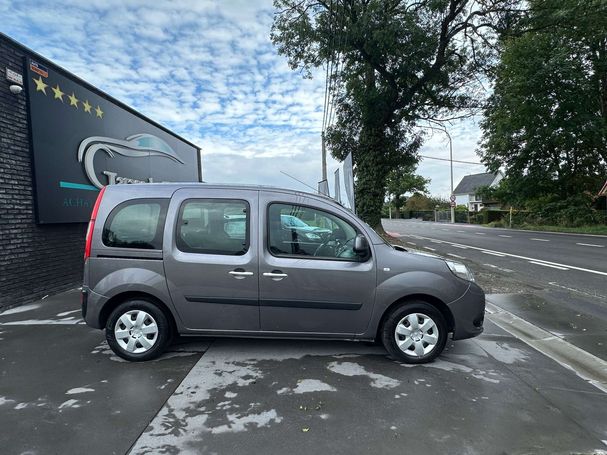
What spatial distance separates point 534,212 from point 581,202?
4.38m

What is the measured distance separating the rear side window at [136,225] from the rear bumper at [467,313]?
314 centimetres

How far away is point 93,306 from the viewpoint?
3.82 m

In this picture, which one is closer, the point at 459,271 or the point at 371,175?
the point at 459,271

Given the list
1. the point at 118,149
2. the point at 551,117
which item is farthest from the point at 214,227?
the point at 551,117

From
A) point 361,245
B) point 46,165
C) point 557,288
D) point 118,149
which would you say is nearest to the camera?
point 361,245

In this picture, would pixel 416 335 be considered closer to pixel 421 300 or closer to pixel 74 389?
pixel 421 300

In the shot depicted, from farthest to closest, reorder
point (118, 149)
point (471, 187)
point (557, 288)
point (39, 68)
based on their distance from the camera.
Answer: point (471, 187) < point (118, 149) < point (557, 288) < point (39, 68)

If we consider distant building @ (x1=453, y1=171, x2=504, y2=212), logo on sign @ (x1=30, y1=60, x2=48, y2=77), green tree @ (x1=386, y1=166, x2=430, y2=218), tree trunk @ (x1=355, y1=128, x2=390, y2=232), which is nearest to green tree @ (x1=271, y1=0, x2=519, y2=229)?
tree trunk @ (x1=355, y1=128, x2=390, y2=232)

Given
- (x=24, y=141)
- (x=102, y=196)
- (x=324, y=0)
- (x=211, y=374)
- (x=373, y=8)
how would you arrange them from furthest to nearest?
(x=324, y=0) < (x=373, y=8) < (x=24, y=141) < (x=102, y=196) < (x=211, y=374)

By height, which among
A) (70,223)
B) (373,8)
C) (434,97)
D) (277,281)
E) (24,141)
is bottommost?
(277,281)

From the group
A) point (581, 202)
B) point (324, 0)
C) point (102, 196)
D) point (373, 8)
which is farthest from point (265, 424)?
point (581, 202)

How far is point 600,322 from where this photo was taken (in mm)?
5203

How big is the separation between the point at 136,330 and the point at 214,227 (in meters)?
1.33

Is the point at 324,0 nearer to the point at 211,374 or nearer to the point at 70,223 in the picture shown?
the point at 70,223
